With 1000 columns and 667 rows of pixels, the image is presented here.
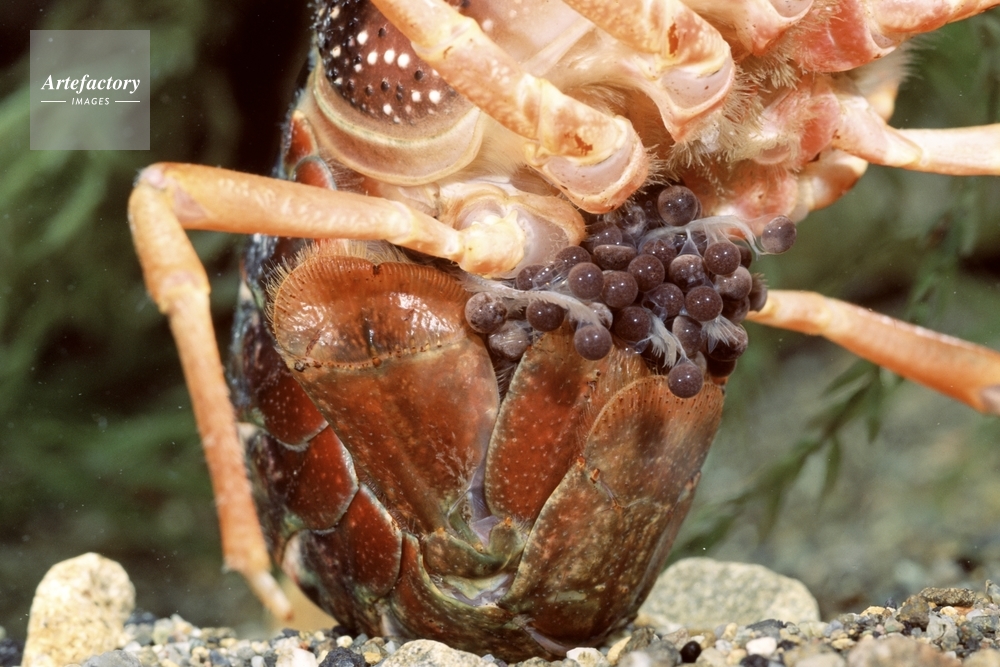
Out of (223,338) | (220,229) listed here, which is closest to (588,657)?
(220,229)

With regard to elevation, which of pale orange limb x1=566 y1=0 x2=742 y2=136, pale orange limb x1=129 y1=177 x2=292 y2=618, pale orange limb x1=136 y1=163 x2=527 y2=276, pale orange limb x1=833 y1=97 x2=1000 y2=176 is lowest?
pale orange limb x1=129 y1=177 x2=292 y2=618

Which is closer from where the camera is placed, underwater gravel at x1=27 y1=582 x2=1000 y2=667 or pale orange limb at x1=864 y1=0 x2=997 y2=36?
underwater gravel at x1=27 y1=582 x2=1000 y2=667

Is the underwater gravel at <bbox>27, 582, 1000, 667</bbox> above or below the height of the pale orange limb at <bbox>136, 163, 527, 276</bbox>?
below

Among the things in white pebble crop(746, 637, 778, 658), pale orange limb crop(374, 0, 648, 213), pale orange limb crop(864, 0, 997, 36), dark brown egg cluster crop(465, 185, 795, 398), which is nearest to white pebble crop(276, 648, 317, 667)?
dark brown egg cluster crop(465, 185, 795, 398)

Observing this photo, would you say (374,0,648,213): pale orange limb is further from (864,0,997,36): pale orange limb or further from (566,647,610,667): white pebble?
(566,647,610,667): white pebble

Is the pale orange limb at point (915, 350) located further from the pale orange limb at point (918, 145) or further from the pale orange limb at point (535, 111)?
the pale orange limb at point (535, 111)

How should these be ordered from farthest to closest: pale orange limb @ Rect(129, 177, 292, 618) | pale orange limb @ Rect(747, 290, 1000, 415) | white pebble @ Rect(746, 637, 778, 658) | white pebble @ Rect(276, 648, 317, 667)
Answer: pale orange limb @ Rect(747, 290, 1000, 415)
white pebble @ Rect(276, 648, 317, 667)
white pebble @ Rect(746, 637, 778, 658)
pale orange limb @ Rect(129, 177, 292, 618)
